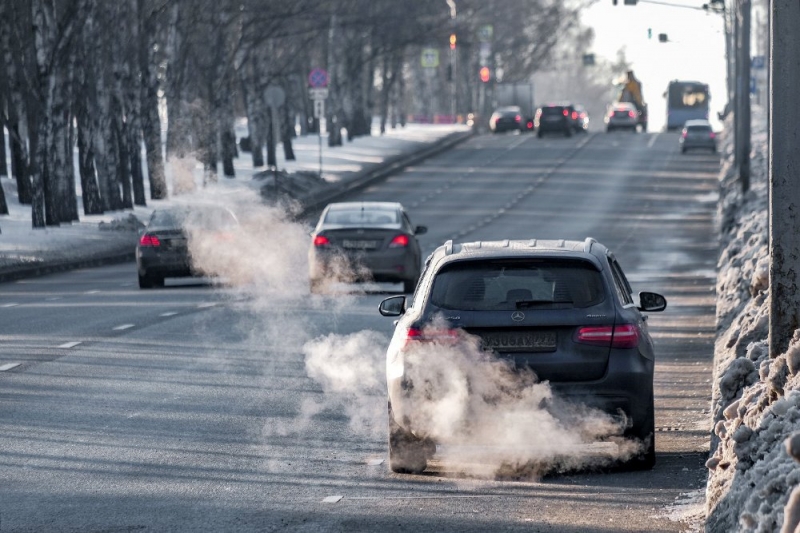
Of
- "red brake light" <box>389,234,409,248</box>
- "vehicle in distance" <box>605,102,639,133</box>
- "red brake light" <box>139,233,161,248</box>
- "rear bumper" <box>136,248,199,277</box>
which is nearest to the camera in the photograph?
"red brake light" <box>389,234,409,248</box>

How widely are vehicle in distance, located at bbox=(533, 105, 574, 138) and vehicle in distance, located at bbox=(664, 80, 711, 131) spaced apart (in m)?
15.9

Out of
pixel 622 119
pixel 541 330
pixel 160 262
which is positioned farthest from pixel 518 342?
pixel 622 119

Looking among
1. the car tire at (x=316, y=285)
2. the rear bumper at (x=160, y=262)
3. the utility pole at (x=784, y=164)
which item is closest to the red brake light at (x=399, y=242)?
the car tire at (x=316, y=285)

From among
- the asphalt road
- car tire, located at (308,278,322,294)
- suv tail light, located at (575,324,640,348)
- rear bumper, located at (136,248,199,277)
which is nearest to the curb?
the asphalt road

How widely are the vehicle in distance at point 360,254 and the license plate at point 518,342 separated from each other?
1571 cm

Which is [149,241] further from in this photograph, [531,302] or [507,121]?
[507,121]

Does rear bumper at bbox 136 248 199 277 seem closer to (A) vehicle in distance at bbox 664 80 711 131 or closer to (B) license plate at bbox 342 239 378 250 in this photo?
(B) license plate at bbox 342 239 378 250

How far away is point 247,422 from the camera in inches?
495

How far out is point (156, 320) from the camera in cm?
2152

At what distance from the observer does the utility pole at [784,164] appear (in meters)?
10.8

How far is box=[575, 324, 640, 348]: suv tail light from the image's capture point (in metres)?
10.0

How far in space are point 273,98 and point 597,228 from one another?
11.0m

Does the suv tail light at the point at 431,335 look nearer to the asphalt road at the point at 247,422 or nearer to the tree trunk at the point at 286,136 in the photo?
the asphalt road at the point at 247,422

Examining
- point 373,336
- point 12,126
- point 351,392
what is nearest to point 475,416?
point 351,392
